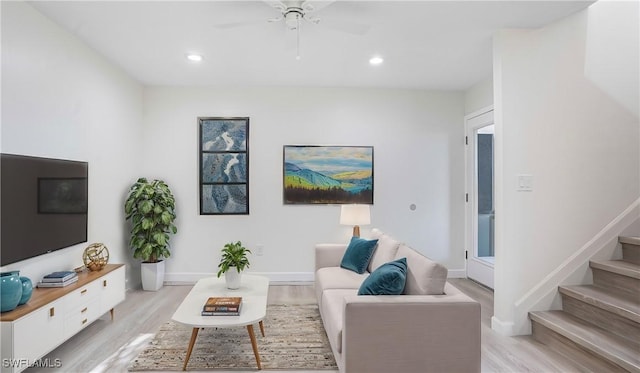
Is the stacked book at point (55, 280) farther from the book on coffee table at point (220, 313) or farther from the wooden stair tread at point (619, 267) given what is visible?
the wooden stair tread at point (619, 267)

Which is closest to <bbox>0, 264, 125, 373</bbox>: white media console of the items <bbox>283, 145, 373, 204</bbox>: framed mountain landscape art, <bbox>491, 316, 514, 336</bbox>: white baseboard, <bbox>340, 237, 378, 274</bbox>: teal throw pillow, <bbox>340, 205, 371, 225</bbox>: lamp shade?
<bbox>340, 237, 378, 274</bbox>: teal throw pillow

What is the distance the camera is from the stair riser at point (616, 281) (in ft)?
8.79

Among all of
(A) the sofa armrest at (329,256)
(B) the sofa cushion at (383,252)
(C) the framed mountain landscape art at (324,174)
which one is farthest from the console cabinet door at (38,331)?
(C) the framed mountain landscape art at (324,174)

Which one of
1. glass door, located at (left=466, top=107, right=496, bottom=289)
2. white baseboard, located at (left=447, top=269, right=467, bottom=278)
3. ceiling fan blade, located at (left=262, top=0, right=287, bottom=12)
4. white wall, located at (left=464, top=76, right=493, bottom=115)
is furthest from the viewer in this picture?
white baseboard, located at (left=447, top=269, right=467, bottom=278)

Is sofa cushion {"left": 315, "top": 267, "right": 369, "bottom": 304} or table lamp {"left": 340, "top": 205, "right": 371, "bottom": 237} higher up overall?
table lamp {"left": 340, "top": 205, "right": 371, "bottom": 237}

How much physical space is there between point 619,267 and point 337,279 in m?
2.25

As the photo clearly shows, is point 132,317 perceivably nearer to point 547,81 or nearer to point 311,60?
point 311,60

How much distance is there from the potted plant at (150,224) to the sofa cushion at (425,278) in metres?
3.10

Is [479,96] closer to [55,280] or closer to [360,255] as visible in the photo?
[360,255]

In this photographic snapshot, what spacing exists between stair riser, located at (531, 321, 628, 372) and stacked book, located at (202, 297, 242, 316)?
7.90 ft

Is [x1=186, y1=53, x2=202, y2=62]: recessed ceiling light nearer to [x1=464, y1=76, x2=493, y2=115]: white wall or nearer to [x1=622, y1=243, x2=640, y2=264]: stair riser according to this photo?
[x1=464, y1=76, x2=493, y2=115]: white wall

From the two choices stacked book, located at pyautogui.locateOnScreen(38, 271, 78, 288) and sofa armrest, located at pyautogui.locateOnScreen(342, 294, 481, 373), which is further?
stacked book, located at pyautogui.locateOnScreen(38, 271, 78, 288)

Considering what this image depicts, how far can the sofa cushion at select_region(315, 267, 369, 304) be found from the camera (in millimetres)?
3059

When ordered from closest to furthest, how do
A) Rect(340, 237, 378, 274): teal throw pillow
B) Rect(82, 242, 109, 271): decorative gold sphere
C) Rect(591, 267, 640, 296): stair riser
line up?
Rect(591, 267, 640, 296): stair riser → Rect(82, 242, 109, 271): decorative gold sphere → Rect(340, 237, 378, 274): teal throw pillow
